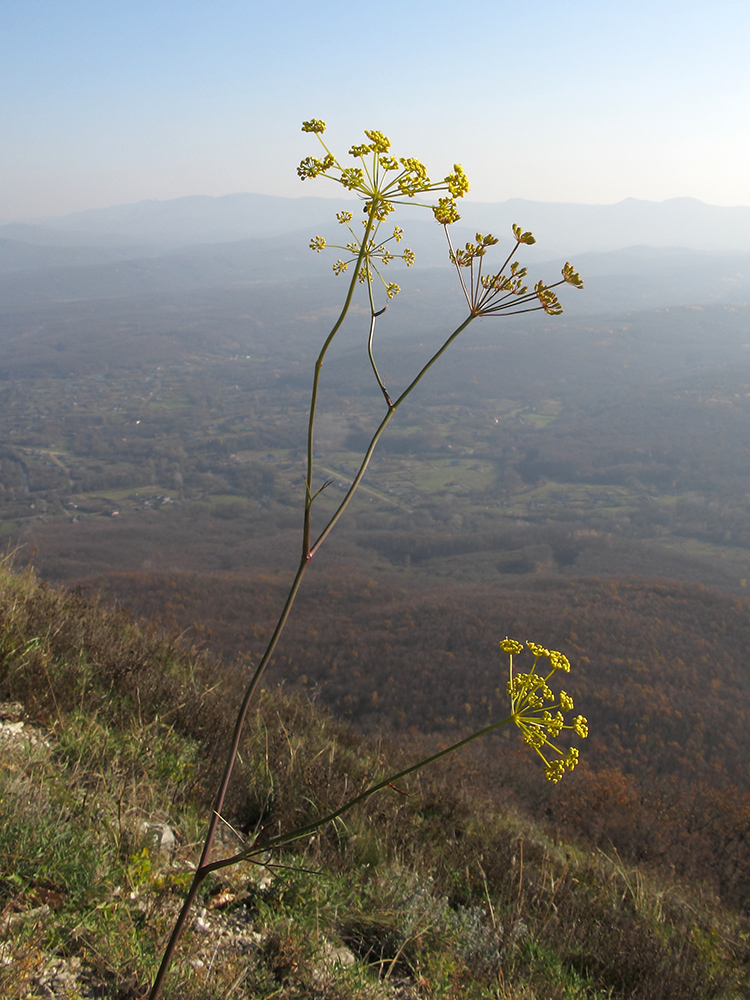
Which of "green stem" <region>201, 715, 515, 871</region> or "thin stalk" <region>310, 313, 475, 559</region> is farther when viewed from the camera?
"thin stalk" <region>310, 313, 475, 559</region>

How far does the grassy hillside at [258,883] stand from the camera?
1776mm

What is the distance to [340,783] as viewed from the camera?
10.9 feet

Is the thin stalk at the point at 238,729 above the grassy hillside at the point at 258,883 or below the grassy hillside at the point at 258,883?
above

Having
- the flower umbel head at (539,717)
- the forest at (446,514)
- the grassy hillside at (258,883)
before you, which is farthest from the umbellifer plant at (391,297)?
the forest at (446,514)

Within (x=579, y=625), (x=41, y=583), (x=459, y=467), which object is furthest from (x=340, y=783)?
(x=459, y=467)

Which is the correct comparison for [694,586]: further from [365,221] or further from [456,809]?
[365,221]

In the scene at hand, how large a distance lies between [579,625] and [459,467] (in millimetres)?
62784

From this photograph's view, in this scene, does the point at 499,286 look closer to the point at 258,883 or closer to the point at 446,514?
the point at 258,883

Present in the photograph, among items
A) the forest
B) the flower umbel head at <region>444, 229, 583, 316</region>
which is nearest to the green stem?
the flower umbel head at <region>444, 229, 583, 316</region>

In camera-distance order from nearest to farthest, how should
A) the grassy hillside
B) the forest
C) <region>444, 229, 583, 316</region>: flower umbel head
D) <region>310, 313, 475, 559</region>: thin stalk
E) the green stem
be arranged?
the green stem → <region>310, 313, 475, 559</region>: thin stalk → <region>444, 229, 583, 316</region>: flower umbel head → the grassy hillside → the forest

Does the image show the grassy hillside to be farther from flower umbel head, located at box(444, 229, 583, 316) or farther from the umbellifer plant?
flower umbel head, located at box(444, 229, 583, 316)

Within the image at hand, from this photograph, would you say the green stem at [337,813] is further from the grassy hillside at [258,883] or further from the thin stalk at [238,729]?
the grassy hillside at [258,883]

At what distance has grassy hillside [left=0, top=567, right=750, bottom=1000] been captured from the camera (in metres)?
1.78

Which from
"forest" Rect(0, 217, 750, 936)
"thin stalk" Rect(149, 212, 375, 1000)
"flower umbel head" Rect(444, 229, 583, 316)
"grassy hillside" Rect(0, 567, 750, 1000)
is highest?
"flower umbel head" Rect(444, 229, 583, 316)
